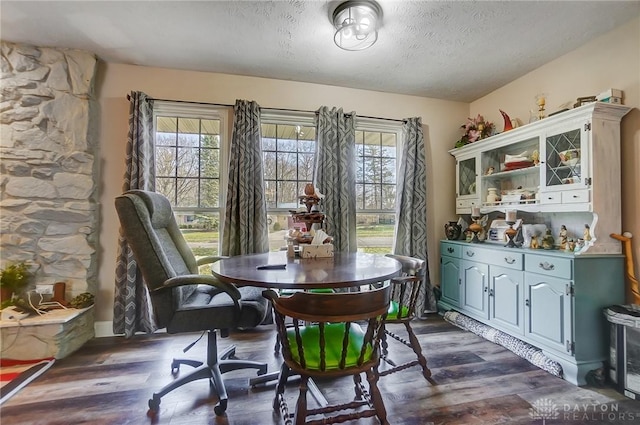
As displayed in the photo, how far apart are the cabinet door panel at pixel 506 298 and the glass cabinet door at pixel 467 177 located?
3.13 ft

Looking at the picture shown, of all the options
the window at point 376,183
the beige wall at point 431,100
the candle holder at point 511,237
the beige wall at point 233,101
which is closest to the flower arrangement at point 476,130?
the beige wall at point 431,100

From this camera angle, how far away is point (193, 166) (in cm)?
280

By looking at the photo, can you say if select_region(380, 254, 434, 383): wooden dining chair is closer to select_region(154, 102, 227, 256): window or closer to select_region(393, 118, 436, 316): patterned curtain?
select_region(393, 118, 436, 316): patterned curtain

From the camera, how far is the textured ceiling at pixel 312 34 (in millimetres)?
1876

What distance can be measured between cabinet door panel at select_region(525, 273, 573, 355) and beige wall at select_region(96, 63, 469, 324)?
1.12m

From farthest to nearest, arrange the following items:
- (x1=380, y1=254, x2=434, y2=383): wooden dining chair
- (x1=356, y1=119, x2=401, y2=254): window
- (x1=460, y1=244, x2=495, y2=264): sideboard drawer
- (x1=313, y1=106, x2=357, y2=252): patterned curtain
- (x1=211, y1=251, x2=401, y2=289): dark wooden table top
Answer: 1. (x1=356, y1=119, x2=401, y2=254): window
2. (x1=313, y1=106, x2=357, y2=252): patterned curtain
3. (x1=460, y1=244, x2=495, y2=264): sideboard drawer
4. (x1=380, y1=254, x2=434, y2=383): wooden dining chair
5. (x1=211, y1=251, x2=401, y2=289): dark wooden table top

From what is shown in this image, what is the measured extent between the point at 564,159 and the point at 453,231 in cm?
121

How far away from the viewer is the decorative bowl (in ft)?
6.81

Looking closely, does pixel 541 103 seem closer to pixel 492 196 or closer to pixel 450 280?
pixel 492 196

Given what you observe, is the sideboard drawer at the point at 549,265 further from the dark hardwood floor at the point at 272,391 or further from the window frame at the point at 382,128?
the window frame at the point at 382,128

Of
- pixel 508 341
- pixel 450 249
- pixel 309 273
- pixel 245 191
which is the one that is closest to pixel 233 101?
pixel 245 191

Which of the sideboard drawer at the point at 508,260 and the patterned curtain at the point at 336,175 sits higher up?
the patterned curtain at the point at 336,175

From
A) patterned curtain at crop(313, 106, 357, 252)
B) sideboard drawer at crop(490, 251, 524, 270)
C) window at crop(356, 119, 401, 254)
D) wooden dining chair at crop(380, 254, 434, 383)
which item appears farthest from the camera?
window at crop(356, 119, 401, 254)

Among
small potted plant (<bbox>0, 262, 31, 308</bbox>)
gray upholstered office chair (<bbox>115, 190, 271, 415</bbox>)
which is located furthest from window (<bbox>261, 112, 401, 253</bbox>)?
small potted plant (<bbox>0, 262, 31, 308</bbox>)
